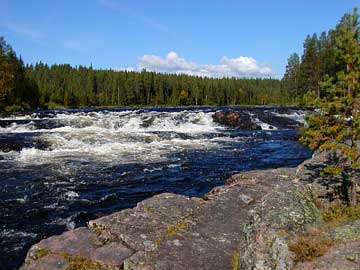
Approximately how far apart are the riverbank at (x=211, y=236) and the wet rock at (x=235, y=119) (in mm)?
30556

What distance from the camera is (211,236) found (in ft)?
24.1

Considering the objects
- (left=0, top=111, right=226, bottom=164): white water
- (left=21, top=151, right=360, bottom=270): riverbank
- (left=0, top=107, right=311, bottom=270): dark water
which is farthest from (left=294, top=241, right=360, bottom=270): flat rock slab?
(left=0, top=111, right=226, bottom=164): white water

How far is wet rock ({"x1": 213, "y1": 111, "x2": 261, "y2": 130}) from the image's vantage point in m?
39.7

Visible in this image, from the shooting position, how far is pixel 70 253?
22.3 feet

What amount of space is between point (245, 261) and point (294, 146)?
2254cm

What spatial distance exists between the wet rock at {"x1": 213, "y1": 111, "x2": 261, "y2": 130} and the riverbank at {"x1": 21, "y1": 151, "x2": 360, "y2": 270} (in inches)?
1203

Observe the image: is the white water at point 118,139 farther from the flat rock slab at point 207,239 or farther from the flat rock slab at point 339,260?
the flat rock slab at point 339,260

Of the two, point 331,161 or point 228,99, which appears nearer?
point 331,161

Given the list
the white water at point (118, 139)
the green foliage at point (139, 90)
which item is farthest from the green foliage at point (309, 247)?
the green foliage at point (139, 90)

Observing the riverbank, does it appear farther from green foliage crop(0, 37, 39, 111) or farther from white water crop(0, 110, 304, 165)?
green foliage crop(0, 37, 39, 111)

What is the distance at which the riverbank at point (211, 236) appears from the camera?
204 inches

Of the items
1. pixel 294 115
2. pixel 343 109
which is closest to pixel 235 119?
pixel 294 115

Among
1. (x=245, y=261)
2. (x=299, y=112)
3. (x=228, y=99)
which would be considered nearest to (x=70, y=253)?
(x=245, y=261)

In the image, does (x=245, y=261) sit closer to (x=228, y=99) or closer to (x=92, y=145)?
(x=92, y=145)
